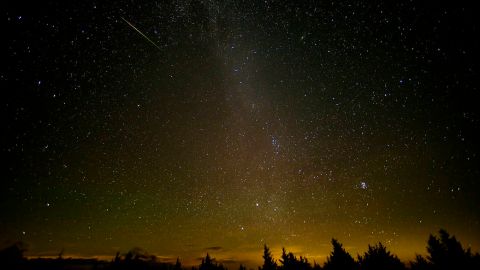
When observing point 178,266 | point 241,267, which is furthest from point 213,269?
point 178,266

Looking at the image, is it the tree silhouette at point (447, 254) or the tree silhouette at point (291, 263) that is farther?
the tree silhouette at point (291, 263)

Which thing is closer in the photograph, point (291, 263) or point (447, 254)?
point (447, 254)

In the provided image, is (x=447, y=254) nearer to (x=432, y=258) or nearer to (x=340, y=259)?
(x=432, y=258)

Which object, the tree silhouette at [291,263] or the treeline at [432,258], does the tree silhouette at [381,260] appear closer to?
the treeline at [432,258]

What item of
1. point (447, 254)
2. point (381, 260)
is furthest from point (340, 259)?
point (447, 254)

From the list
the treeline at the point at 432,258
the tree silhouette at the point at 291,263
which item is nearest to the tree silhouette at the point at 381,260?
the treeline at the point at 432,258

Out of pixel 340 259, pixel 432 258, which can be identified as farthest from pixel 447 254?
pixel 340 259

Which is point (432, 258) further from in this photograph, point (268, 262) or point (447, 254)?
point (268, 262)

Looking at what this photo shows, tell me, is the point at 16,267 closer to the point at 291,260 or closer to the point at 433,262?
the point at 291,260

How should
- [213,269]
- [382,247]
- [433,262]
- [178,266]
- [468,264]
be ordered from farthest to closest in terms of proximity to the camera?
[178,266], [213,269], [382,247], [433,262], [468,264]

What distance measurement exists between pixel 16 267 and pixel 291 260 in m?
92.7

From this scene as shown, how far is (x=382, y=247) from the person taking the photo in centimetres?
2466

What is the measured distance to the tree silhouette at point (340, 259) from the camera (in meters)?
24.2

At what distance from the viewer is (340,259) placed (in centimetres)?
2461
